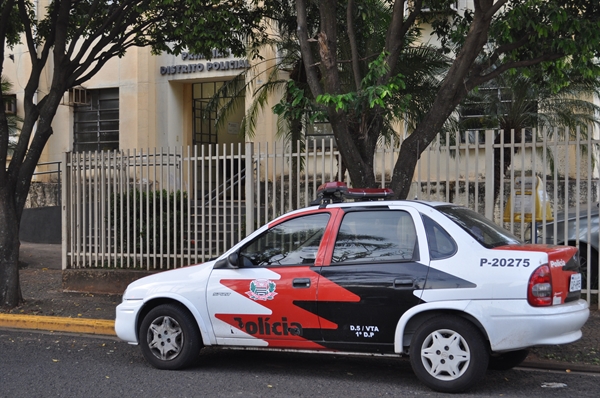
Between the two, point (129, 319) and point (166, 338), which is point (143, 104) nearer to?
point (129, 319)

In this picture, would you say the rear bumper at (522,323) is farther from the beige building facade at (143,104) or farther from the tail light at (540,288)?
the beige building facade at (143,104)

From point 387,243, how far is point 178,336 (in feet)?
7.42

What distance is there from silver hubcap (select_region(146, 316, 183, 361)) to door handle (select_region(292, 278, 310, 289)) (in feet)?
4.32

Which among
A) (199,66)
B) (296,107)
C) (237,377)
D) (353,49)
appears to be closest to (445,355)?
(237,377)

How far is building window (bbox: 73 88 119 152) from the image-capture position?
790 inches

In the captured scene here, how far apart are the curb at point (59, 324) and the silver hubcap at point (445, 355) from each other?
4.70m

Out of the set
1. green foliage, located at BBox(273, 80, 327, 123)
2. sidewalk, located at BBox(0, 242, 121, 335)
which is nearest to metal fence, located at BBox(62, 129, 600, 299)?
sidewalk, located at BBox(0, 242, 121, 335)

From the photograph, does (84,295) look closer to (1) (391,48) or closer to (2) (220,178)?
(2) (220,178)

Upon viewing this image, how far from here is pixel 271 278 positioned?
6.35m

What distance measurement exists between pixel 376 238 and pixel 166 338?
230 cm

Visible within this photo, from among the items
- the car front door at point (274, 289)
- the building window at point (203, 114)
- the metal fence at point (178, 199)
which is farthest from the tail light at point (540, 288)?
the building window at point (203, 114)

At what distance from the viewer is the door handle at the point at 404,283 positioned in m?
5.82

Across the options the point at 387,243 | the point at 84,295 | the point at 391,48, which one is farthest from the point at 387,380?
the point at 84,295

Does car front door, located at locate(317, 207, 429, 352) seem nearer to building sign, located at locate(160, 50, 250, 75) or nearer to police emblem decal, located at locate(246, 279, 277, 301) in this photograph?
police emblem decal, located at locate(246, 279, 277, 301)
